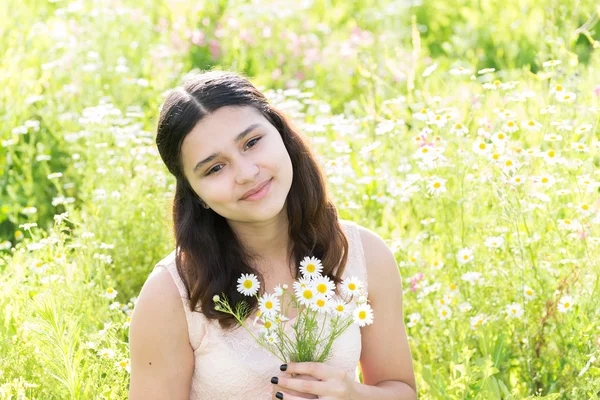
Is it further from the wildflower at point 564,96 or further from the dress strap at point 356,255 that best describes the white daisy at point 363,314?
the wildflower at point 564,96

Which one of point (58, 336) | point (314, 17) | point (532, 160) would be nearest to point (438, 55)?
point (314, 17)

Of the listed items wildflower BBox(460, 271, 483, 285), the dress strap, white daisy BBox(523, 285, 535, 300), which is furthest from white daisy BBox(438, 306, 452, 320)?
the dress strap

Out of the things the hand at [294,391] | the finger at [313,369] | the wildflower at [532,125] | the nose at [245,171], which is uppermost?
the nose at [245,171]

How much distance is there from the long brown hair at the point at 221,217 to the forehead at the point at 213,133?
0.01 m

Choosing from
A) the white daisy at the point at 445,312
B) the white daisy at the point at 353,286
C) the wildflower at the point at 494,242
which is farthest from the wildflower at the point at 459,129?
the white daisy at the point at 353,286

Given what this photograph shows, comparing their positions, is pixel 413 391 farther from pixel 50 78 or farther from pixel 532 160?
pixel 50 78

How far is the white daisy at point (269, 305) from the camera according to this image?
5.41 ft

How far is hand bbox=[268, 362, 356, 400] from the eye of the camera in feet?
5.81

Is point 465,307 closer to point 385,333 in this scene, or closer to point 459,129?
point 385,333

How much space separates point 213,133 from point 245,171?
0.39ft

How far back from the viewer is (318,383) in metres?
1.80

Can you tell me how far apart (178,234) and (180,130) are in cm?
29

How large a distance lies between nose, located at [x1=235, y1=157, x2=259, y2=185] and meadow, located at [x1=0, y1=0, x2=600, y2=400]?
467mm

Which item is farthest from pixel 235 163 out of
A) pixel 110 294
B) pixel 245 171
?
pixel 110 294
